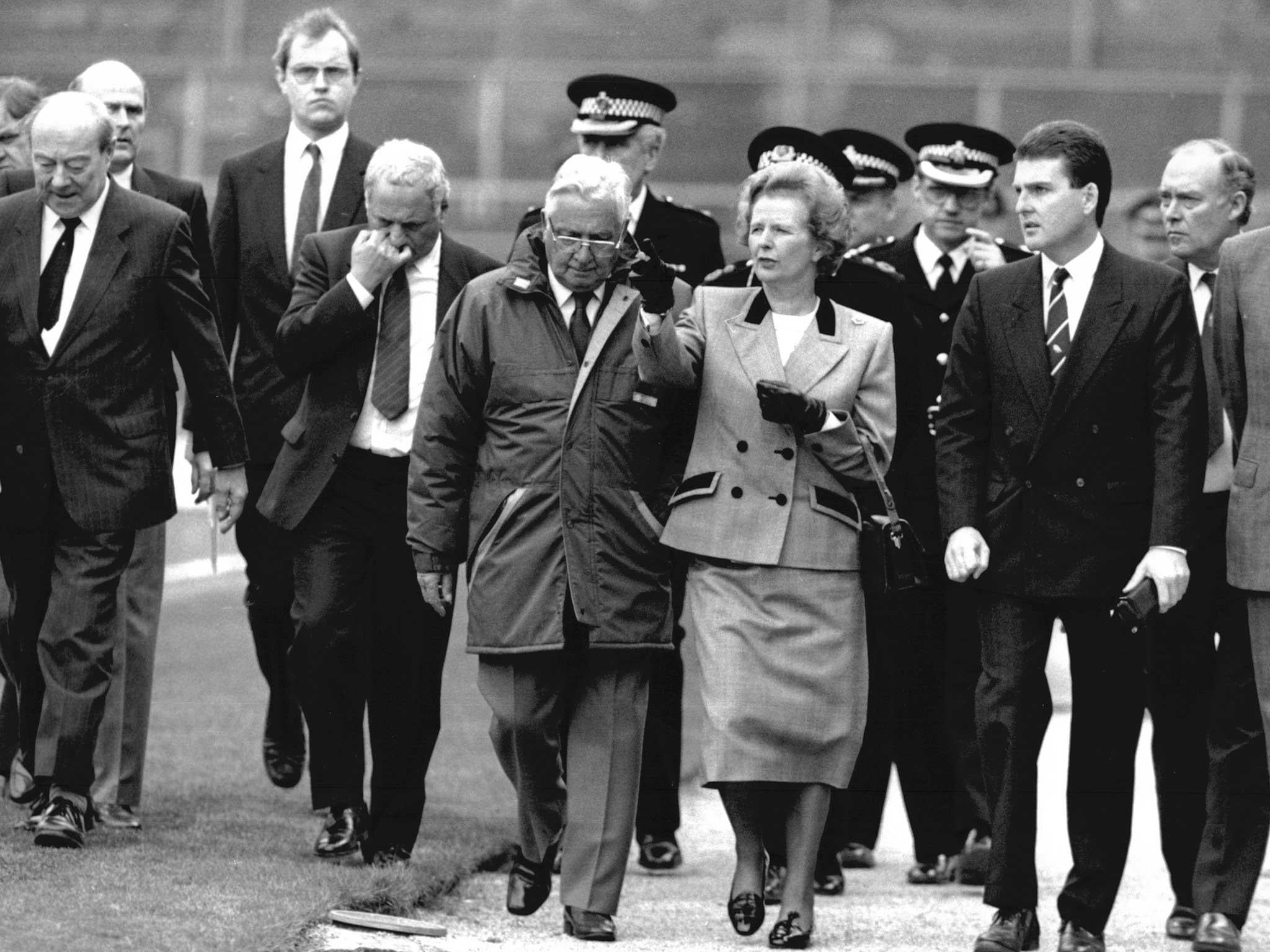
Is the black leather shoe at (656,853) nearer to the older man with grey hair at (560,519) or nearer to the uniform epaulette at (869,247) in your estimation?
the older man with grey hair at (560,519)

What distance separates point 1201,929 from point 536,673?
6.28ft

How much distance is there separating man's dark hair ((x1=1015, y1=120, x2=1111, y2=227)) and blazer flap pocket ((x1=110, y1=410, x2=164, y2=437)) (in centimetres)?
261

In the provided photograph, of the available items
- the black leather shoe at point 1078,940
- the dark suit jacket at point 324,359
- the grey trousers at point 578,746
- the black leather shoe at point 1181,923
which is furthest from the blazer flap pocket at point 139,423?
the black leather shoe at point 1181,923

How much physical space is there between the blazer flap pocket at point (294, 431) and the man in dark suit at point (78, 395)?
372mm

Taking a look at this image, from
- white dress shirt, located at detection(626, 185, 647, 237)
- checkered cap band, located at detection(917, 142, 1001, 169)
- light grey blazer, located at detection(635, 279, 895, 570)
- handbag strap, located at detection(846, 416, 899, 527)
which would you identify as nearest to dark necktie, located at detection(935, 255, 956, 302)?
checkered cap band, located at detection(917, 142, 1001, 169)

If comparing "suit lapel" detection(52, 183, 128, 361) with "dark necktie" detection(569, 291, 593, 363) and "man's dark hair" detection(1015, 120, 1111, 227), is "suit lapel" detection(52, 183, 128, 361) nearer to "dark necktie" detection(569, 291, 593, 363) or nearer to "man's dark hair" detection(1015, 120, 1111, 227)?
"dark necktie" detection(569, 291, 593, 363)

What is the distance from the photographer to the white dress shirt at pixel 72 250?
23.8 ft

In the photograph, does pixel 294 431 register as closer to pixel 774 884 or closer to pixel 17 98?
pixel 774 884

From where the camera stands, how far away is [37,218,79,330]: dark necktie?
7262mm

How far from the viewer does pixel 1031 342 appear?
21.9 feet

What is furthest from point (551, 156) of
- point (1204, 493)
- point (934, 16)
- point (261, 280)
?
point (1204, 493)

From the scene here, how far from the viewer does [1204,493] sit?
7105 mm

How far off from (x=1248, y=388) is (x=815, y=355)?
1.14 metres

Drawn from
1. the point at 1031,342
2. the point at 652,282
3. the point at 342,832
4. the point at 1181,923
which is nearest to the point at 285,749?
the point at 342,832
